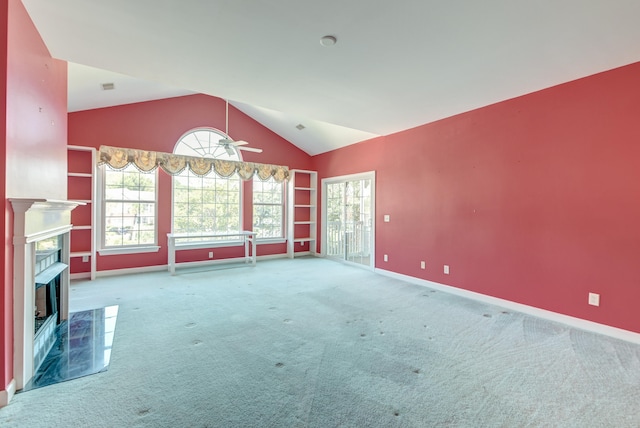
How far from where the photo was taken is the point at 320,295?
162 inches

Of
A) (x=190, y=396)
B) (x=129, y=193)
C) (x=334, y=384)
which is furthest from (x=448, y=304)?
(x=129, y=193)

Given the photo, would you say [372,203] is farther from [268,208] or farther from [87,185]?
[87,185]

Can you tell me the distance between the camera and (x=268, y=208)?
7.11 m

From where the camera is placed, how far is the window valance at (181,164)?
4.96m

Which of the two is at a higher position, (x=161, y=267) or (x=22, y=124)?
(x=22, y=124)

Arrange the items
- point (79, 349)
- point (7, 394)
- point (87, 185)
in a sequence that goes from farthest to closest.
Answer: point (87, 185)
point (79, 349)
point (7, 394)

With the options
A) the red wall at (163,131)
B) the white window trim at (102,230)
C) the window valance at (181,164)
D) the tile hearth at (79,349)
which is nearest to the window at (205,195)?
the red wall at (163,131)

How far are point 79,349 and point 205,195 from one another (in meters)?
4.09

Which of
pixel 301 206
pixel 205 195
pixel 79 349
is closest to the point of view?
pixel 79 349

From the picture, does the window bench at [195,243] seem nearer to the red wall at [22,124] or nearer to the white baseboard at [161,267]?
the white baseboard at [161,267]

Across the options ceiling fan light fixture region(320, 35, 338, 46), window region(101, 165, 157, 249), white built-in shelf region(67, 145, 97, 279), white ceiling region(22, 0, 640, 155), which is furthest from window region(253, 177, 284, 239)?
ceiling fan light fixture region(320, 35, 338, 46)

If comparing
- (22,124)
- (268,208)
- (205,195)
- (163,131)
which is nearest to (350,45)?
(22,124)

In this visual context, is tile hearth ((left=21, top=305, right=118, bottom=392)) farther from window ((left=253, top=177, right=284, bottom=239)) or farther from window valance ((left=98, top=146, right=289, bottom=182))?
window ((left=253, top=177, right=284, bottom=239))

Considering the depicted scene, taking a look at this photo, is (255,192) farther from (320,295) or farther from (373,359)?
(373,359)
